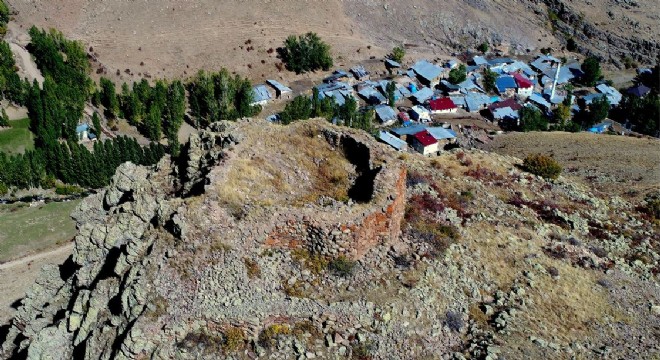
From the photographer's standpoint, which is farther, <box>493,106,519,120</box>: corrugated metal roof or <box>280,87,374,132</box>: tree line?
<box>493,106,519,120</box>: corrugated metal roof

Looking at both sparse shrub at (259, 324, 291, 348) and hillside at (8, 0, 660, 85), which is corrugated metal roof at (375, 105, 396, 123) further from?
sparse shrub at (259, 324, 291, 348)

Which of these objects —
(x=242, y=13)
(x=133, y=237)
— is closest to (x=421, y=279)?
(x=133, y=237)

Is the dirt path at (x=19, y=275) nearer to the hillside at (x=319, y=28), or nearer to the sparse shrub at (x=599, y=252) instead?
the sparse shrub at (x=599, y=252)

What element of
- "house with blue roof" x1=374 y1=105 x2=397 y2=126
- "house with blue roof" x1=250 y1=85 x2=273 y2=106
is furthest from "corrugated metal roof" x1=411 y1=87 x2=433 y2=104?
"house with blue roof" x1=250 y1=85 x2=273 y2=106

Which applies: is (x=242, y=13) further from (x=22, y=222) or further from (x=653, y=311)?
(x=653, y=311)

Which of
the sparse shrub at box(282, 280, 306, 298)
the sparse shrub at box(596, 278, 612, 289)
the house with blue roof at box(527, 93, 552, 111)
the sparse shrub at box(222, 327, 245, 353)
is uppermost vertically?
the sparse shrub at box(282, 280, 306, 298)

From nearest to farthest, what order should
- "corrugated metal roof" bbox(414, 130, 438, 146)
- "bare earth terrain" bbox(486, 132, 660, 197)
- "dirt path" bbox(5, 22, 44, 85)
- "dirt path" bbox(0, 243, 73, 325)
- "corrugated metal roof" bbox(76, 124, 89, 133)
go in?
"dirt path" bbox(0, 243, 73, 325), "bare earth terrain" bbox(486, 132, 660, 197), "corrugated metal roof" bbox(76, 124, 89, 133), "corrugated metal roof" bbox(414, 130, 438, 146), "dirt path" bbox(5, 22, 44, 85)

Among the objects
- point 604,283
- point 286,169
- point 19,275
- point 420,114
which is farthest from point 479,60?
point 19,275
